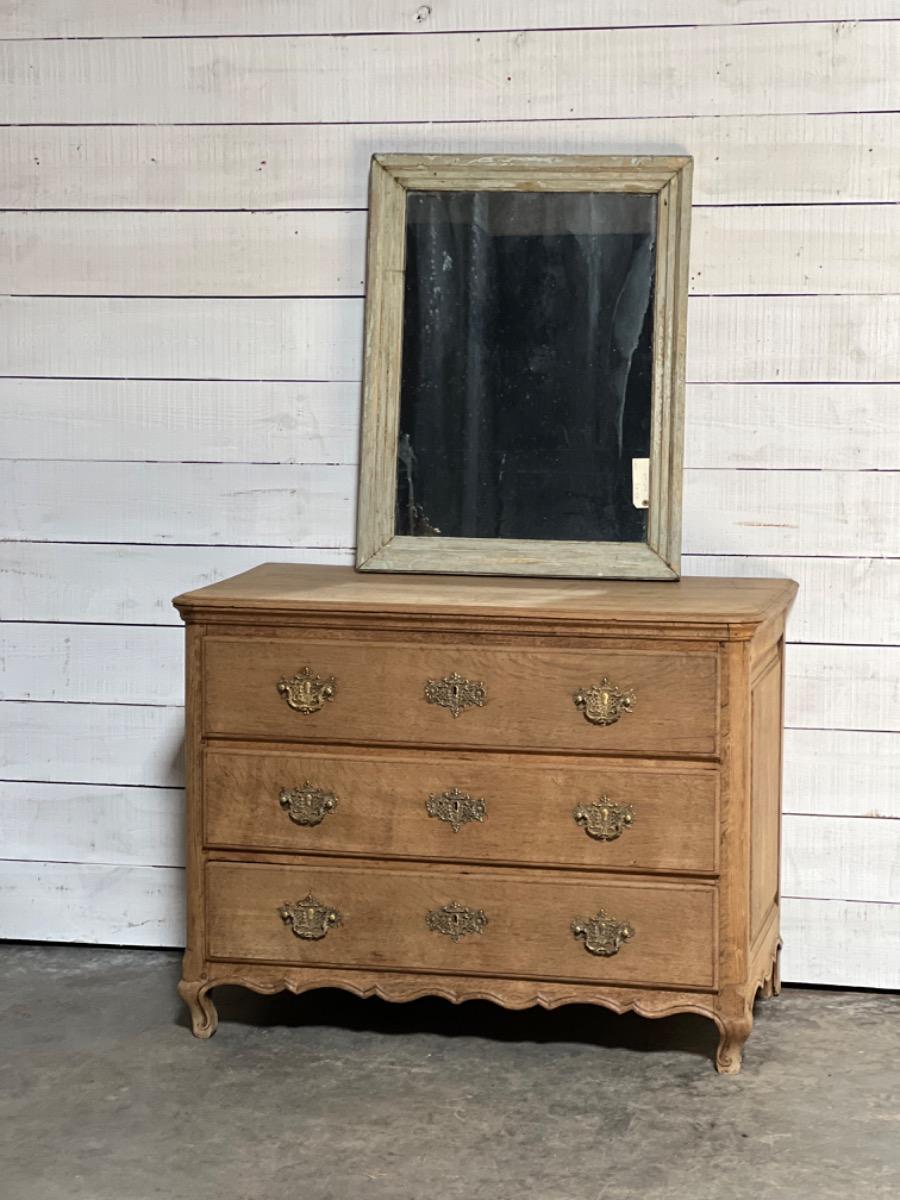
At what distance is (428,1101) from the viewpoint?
2.48m

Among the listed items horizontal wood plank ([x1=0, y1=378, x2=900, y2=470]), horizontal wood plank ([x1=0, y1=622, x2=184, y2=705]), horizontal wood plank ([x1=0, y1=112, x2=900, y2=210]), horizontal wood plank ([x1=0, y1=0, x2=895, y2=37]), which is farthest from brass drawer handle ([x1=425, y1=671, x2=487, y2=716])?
horizontal wood plank ([x1=0, y1=0, x2=895, y2=37])

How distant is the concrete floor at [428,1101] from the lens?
2.22m

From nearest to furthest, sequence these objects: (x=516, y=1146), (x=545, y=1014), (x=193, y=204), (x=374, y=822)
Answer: (x=516, y=1146) → (x=374, y=822) → (x=545, y=1014) → (x=193, y=204)

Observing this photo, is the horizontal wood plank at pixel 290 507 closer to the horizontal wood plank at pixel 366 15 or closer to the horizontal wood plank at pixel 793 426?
the horizontal wood plank at pixel 793 426

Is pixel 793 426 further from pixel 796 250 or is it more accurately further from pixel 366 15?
pixel 366 15

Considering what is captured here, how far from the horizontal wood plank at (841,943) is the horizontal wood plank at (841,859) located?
24 mm

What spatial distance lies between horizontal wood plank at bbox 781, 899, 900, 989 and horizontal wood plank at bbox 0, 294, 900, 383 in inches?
40.1

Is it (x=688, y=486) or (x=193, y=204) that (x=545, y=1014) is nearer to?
(x=688, y=486)

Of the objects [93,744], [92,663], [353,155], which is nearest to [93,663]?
[92,663]

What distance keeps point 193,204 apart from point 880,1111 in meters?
2.08

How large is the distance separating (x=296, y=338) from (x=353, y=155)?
0.37m

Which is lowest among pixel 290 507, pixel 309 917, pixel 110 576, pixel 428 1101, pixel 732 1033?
pixel 428 1101

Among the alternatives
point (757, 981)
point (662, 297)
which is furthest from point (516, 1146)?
point (662, 297)

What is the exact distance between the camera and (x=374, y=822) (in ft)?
8.45
